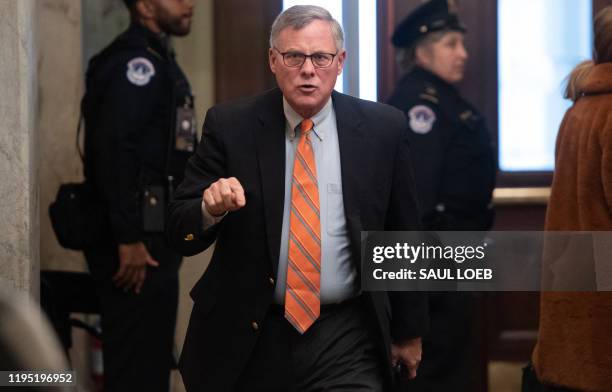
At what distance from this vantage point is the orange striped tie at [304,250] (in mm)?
3023

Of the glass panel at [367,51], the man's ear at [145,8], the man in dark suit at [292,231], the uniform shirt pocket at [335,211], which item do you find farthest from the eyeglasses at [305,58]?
the glass panel at [367,51]

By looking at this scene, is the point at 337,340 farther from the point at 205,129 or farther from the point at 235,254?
the point at 205,129

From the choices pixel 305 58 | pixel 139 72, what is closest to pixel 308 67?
pixel 305 58

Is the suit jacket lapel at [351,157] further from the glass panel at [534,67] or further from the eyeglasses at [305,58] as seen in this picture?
the glass panel at [534,67]

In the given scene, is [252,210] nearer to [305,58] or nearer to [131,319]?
[305,58]

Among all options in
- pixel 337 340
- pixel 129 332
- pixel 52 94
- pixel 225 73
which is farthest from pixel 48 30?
pixel 337 340

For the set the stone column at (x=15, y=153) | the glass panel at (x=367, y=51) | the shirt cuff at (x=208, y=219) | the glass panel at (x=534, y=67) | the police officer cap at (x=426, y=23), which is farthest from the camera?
the glass panel at (x=534, y=67)

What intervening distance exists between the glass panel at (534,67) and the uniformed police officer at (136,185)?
1.90 m

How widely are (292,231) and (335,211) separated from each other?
13 centimetres

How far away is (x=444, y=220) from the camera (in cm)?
474

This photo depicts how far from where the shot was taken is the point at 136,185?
445 centimetres

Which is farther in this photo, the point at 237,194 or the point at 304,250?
the point at 304,250

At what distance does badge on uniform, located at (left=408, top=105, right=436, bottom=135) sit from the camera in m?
4.78

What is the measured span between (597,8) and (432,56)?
1.20 metres
